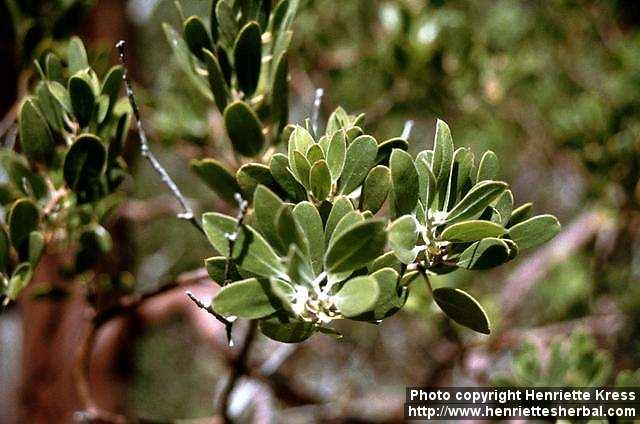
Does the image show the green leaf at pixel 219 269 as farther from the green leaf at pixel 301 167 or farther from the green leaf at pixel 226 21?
the green leaf at pixel 226 21

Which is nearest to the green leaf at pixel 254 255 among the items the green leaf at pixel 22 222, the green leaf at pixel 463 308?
the green leaf at pixel 463 308

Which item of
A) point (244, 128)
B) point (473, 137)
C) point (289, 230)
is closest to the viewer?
point (289, 230)

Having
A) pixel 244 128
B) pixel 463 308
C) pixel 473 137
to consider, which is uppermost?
pixel 244 128

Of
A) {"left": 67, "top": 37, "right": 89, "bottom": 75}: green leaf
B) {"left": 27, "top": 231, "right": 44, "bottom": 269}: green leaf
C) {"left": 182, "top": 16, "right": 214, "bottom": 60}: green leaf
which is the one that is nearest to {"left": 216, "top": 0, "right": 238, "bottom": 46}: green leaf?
{"left": 182, "top": 16, "right": 214, "bottom": 60}: green leaf

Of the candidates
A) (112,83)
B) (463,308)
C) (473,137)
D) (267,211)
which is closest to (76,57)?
(112,83)

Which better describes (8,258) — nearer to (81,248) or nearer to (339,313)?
(81,248)

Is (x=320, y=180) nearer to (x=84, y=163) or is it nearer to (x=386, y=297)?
(x=386, y=297)
